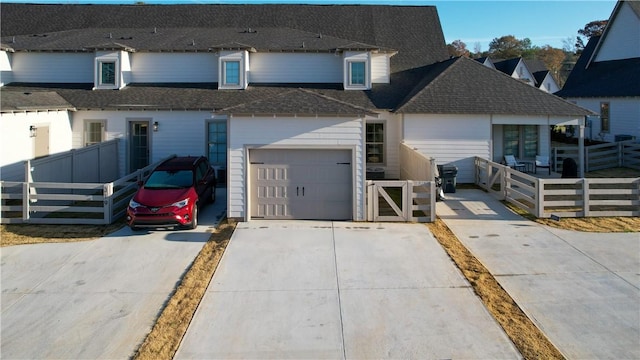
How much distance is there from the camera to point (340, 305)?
822 centimetres

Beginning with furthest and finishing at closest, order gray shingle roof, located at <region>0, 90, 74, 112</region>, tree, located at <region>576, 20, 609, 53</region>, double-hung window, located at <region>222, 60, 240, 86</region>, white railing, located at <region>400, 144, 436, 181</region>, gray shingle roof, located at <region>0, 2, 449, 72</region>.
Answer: tree, located at <region>576, 20, 609, 53</region>, gray shingle roof, located at <region>0, 2, 449, 72</region>, double-hung window, located at <region>222, 60, 240, 86</region>, gray shingle roof, located at <region>0, 90, 74, 112</region>, white railing, located at <region>400, 144, 436, 181</region>

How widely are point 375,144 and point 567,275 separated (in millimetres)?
12033

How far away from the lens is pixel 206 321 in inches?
301

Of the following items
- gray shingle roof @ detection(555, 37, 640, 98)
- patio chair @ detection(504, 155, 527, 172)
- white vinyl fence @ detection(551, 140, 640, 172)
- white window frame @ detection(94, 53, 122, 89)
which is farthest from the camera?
gray shingle roof @ detection(555, 37, 640, 98)

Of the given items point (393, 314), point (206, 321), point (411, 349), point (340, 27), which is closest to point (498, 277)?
point (393, 314)

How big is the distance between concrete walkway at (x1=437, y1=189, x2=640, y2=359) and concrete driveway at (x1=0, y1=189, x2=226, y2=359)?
6277mm

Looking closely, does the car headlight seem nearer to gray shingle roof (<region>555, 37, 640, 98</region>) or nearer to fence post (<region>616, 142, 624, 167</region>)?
fence post (<region>616, 142, 624, 167</region>)

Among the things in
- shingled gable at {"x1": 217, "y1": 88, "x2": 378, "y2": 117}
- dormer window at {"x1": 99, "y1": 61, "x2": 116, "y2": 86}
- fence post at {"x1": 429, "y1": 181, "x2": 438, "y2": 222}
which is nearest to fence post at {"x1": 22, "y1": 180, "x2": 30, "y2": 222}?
shingled gable at {"x1": 217, "y1": 88, "x2": 378, "y2": 117}

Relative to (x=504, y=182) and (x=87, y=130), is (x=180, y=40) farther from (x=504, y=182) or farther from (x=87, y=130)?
(x=504, y=182)

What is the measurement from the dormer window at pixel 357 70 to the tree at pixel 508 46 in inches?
3094

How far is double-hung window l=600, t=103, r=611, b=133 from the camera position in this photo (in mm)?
28378

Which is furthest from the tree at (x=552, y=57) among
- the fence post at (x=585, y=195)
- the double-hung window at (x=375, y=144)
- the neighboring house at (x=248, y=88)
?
the fence post at (x=585, y=195)

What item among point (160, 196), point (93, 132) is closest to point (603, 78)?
point (160, 196)

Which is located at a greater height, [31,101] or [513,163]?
[31,101]
